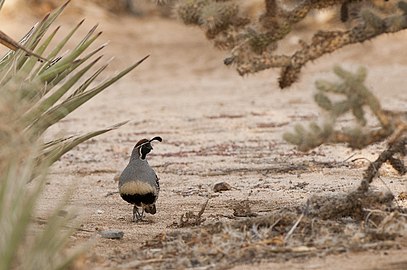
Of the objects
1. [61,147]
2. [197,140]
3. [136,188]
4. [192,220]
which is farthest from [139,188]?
[197,140]

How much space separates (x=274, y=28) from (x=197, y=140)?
593cm

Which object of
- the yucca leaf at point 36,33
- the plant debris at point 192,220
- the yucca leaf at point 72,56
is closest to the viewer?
the yucca leaf at point 72,56

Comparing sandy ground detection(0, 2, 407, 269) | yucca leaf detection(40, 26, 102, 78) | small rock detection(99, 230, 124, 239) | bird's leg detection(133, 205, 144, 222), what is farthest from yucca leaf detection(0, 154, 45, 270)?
bird's leg detection(133, 205, 144, 222)

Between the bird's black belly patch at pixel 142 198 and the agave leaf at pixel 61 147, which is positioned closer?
the agave leaf at pixel 61 147

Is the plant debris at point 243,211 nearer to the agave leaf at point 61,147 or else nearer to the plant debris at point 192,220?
the plant debris at point 192,220

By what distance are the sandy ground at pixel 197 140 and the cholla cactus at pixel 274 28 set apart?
71 cm

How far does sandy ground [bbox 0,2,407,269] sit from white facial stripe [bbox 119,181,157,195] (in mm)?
198

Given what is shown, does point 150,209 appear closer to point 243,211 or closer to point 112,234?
point 243,211

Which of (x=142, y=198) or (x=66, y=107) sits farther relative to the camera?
(x=142, y=198)

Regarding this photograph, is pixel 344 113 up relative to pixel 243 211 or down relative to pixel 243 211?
down

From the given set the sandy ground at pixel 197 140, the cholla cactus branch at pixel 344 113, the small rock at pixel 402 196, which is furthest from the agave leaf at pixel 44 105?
the small rock at pixel 402 196

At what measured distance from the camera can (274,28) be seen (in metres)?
6.67

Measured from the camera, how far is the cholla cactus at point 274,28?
20.4 ft

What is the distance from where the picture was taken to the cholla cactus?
6.23 metres
